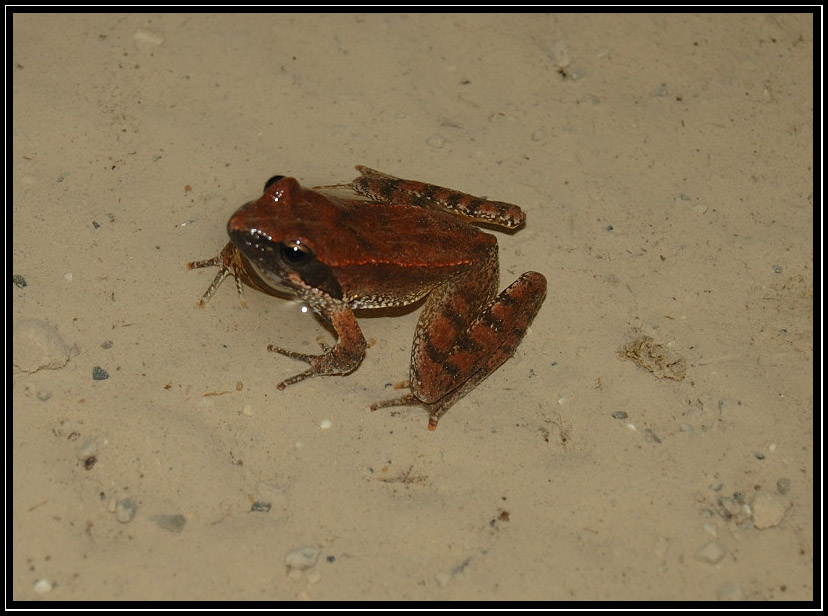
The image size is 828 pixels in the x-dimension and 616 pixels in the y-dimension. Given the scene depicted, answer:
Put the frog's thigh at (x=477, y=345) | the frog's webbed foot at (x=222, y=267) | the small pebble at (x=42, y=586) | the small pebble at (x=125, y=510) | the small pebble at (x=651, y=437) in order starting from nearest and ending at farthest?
the small pebble at (x=42, y=586), the small pebble at (x=125, y=510), the frog's thigh at (x=477, y=345), the small pebble at (x=651, y=437), the frog's webbed foot at (x=222, y=267)

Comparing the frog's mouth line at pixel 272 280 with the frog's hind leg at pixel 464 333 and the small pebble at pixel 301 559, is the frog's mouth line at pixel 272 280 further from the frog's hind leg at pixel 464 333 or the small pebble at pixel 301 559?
the small pebble at pixel 301 559

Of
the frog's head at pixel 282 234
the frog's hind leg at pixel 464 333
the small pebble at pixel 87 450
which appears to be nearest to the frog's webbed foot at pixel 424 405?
the frog's hind leg at pixel 464 333

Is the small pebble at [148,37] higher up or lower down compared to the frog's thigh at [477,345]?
higher up

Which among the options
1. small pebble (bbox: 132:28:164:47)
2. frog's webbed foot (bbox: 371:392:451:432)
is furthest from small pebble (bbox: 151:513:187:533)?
small pebble (bbox: 132:28:164:47)

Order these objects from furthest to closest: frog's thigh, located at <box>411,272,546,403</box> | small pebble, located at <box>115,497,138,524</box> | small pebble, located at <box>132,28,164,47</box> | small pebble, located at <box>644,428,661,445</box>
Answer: small pebble, located at <box>132,28,164,47</box>, small pebble, located at <box>644,428,661,445</box>, frog's thigh, located at <box>411,272,546,403</box>, small pebble, located at <box>115,497,138,524</box>

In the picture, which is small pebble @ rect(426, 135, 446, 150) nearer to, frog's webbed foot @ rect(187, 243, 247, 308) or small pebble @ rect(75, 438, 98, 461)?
frog's webbed foot @ rect(187, 243, 247, 308)

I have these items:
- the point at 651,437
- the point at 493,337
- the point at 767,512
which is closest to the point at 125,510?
the point at 493,337

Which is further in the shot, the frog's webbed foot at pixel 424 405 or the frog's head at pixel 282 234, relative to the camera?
the frog's webbed foot at pixel 424 405
